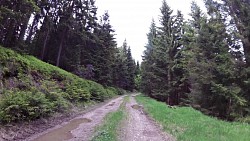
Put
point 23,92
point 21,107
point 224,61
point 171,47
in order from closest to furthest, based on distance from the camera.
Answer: point 21,107 → point 23,92 → point 224,61 → point 171,47

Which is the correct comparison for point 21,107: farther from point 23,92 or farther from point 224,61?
point 224,61

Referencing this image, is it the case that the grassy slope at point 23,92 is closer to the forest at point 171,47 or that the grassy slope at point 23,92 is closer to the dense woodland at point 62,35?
the forest at point 171,47

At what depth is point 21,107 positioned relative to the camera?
11445 mm

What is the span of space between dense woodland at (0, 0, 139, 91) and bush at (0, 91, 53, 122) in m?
6.51

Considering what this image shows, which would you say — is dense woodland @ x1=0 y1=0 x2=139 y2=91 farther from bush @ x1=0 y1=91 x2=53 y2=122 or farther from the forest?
bush @ x1=0 y1=91 x2=53 y2=122

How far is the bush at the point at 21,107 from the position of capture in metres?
10.7

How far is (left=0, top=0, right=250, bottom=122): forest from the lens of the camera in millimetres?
15719

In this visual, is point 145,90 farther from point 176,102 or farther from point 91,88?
point 91,88

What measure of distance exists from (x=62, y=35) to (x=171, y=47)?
16.1m

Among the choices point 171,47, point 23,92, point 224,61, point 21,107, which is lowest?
point 21,107

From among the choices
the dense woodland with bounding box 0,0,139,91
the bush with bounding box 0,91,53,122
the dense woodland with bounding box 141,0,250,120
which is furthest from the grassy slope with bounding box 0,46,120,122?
the dense woodland with bounding box 141,0,250,120

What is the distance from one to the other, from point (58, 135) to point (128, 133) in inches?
114

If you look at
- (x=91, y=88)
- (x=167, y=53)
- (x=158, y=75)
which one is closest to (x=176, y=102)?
(x=158, y=75)

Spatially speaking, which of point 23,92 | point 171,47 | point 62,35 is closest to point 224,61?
point 23,92
